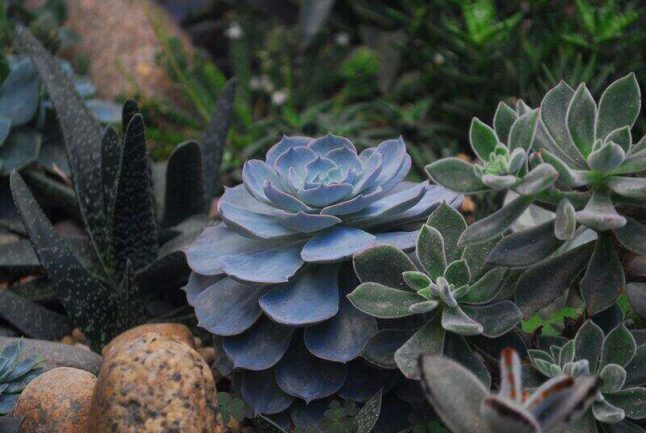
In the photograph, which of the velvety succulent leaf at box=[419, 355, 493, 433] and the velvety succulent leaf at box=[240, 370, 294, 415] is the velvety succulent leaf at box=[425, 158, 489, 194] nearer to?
the velvety succulent leaf at box=[419, 355, 493, 433]

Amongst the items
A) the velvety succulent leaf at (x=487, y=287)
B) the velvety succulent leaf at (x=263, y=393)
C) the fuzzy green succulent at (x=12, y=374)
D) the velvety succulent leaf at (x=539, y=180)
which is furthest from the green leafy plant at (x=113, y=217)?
the velvety succulent leaf at (x=539, y=180)

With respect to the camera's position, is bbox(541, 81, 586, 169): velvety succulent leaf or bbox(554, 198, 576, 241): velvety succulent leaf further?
bbox(541, 81, 586, 169): velvety succulent leaf

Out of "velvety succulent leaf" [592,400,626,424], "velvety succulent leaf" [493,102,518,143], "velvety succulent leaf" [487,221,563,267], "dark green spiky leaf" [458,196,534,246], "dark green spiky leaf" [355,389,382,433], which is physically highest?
"velvety succulent leaf" [493,102,518,143]

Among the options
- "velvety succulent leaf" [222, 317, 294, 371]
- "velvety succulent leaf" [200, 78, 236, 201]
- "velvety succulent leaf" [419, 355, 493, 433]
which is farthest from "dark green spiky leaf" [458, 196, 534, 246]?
"velvety succulent leaf" [200, 78, 236, 201]

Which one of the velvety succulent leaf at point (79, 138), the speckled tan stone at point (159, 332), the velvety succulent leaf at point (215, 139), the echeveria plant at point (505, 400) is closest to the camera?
the echeveria plant at point (505, 400)

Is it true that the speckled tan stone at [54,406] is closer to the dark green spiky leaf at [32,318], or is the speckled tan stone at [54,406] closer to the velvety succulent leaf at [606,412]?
the dark green spiky leaf at [32,318]

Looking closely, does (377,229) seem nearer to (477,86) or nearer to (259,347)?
(259,347)

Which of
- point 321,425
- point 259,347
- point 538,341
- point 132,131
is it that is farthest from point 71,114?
point 538,341
